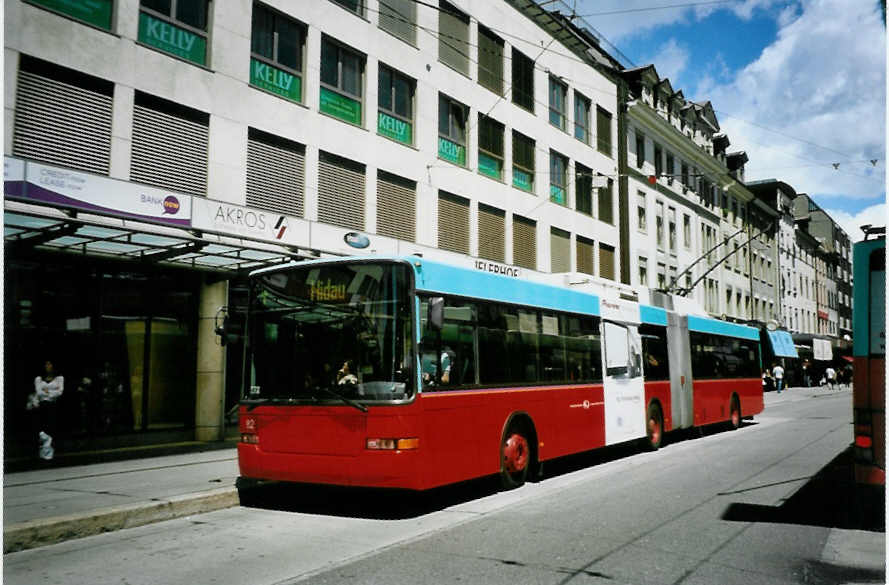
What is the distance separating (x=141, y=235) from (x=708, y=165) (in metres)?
40.2

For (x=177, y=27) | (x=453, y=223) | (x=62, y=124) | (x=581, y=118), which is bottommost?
(x=62, y=124)

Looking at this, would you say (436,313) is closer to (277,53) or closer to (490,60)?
(277,53)

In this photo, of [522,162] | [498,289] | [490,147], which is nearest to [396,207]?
[490,147]

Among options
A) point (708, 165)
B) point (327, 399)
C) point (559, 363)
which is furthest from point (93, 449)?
point (708, 165)

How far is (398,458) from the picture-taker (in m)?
7.93

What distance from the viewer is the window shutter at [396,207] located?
1955 cm

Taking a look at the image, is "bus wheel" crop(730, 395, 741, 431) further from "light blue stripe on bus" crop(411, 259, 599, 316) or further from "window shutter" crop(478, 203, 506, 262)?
"light blue stripe on bus" crop(411, 259, 599, 316)

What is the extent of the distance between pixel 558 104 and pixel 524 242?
6300mm

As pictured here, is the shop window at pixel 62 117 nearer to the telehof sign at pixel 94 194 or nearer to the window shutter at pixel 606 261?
the telehof sign at pixel 94 194

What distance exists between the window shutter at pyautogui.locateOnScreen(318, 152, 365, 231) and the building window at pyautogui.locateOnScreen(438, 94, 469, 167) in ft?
12.5

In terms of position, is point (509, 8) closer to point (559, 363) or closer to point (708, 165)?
point (559, 363)

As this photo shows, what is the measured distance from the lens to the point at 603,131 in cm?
3266

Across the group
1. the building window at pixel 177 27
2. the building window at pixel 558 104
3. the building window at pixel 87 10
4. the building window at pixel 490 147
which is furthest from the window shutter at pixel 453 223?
the building window at pixel 87 10

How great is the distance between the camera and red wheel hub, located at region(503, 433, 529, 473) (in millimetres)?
9871
